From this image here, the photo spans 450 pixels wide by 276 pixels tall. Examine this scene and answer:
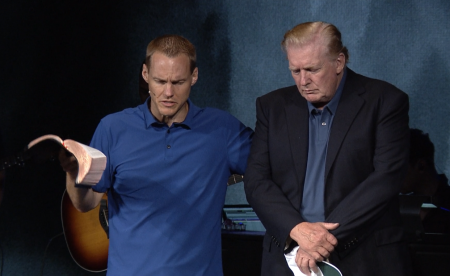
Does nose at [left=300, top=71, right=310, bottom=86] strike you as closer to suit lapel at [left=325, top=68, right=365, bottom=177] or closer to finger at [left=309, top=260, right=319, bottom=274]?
suit lapel at [left=325, top=68, right=365, bottom=177]

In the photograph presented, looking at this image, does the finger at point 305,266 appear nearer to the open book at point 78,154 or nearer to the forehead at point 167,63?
the open book at point 78,154

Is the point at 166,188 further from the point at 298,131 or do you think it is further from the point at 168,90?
the point at 298,131

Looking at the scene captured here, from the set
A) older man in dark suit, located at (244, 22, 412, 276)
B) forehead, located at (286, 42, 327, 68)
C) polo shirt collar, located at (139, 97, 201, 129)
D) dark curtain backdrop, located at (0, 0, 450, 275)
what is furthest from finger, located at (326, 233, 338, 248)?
dark curtain backdrop, located at (0, 0, 450, 275)

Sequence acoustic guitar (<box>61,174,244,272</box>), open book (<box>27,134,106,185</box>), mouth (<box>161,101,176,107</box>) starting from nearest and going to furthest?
open book (<box>27,134,106,185</box>), mouth (<box>161,101,176,107</box>), acoustic guitar (<box>61,174,244,272</box>)

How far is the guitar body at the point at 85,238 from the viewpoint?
3.87 m

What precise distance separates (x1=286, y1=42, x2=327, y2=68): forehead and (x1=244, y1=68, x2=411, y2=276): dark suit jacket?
16cm

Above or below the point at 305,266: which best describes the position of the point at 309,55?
above

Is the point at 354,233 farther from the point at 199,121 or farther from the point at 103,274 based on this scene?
the point at 103,274

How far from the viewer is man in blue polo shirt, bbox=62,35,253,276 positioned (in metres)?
→ 2.09

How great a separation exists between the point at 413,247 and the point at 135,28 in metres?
2.69

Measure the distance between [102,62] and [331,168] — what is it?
2.79m

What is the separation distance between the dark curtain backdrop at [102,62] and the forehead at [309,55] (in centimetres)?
168

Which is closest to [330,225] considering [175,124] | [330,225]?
[330,225]

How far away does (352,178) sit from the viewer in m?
1.99
